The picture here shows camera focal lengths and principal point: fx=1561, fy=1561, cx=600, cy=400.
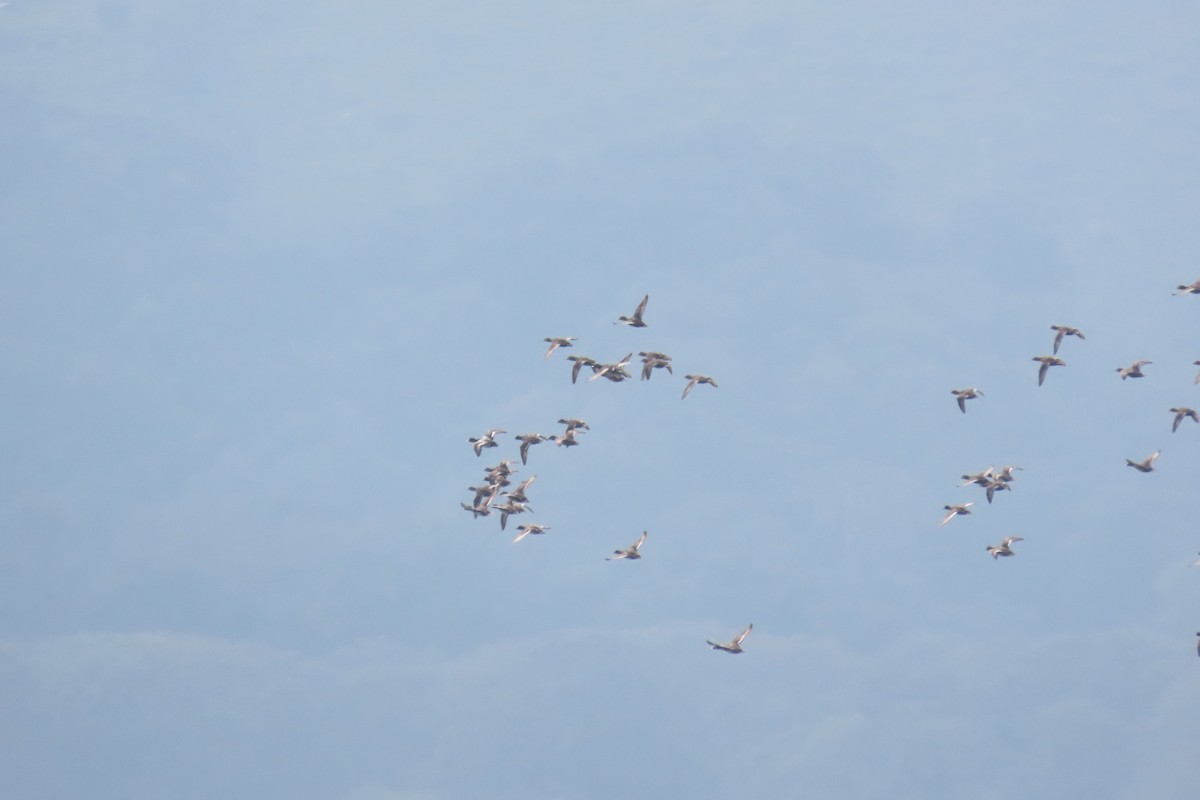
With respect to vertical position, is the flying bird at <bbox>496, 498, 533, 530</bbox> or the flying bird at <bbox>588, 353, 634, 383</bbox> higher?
the flying bird at <bbox>588, 353, 634, 383</bbox>

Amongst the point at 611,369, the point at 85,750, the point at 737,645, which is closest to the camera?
the point at 611,369

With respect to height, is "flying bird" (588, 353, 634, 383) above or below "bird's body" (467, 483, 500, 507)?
above

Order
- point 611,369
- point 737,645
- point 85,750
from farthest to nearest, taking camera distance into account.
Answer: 1. point 85,750
2. point 737,645
3. point 611,369

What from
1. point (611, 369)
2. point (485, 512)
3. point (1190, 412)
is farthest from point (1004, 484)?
point (485, 512)

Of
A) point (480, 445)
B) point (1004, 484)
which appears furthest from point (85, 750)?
point (1004, 484)

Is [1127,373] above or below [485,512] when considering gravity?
above

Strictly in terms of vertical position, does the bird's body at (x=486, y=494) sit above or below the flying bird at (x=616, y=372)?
below

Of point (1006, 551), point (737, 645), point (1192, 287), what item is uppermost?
point (1192, 287)

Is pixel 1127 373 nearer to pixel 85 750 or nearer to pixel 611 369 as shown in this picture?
pixel 611 369

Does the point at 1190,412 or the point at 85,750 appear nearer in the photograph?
the point at 1190,412

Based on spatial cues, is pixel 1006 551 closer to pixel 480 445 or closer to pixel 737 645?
pixel 737 645

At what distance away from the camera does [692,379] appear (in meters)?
71.8

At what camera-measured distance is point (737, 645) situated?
72312 mm

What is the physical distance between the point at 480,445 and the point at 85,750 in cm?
14126
